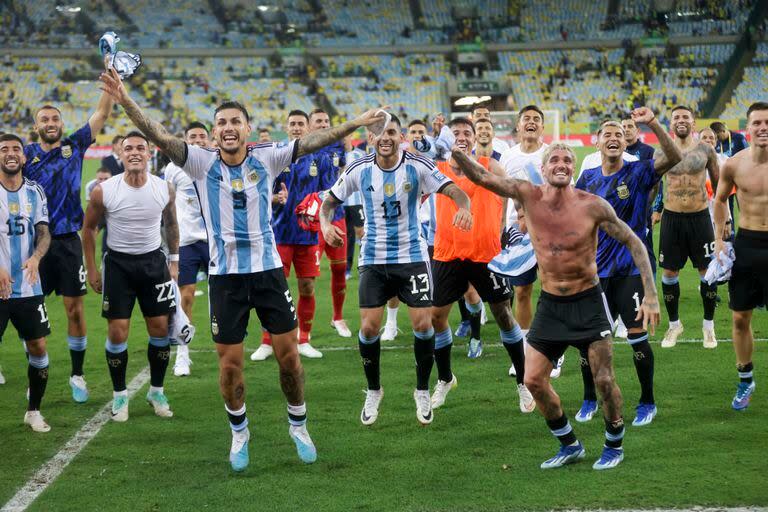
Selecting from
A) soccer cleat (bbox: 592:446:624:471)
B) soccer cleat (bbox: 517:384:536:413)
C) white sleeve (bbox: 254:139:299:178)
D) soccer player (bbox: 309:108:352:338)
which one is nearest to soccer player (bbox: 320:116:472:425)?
soccer cleat (bbox: 517:384:536:413)

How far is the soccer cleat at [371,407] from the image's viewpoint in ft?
22.5

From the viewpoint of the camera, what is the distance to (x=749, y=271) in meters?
6.79

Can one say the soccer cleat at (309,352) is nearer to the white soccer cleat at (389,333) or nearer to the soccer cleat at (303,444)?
the white soccer cleat at (389,333)

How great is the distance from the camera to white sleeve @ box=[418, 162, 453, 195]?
683 centimetres

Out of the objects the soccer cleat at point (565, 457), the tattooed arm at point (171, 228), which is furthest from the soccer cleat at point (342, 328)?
the soccer cleat at point (565, 457)

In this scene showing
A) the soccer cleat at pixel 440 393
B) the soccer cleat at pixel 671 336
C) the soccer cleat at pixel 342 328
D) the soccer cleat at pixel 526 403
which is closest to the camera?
the soccer cleat at pixel 526 403

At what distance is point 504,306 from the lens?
23.7ft

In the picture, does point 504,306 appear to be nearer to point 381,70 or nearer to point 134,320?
point 134,320

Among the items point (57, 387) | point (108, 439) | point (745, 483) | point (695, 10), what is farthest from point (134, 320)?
point (695, 10)

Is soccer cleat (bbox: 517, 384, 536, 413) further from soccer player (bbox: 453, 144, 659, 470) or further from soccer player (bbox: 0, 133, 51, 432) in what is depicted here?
soccer player (bbox: 0, 133, 51, 432)

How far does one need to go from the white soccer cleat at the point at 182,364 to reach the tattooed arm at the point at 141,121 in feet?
10.8

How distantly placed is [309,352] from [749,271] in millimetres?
4379

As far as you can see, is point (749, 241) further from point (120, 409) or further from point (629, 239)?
point (120, 409)

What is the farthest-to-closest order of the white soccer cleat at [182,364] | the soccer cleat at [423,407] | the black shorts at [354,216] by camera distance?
the black shorts at [354,216]
the white soccer cleat at [182,364]
the soccer cleat at [423,407]
